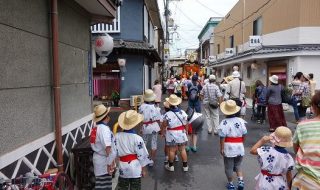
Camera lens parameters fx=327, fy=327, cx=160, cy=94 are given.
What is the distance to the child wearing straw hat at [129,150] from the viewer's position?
14.4 ft

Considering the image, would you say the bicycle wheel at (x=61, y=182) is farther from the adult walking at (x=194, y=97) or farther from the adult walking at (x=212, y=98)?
the adult walking at (x=212, y=98)

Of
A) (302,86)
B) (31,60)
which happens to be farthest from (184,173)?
(302,86)

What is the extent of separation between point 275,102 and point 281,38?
9.59 meters

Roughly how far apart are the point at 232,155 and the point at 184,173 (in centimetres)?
158

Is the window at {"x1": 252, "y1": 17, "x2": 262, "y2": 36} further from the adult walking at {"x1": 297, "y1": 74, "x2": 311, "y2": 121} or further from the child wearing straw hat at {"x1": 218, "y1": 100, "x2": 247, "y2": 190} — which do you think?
the child wearing straw hat at {"x1": 218, "y1": 100, "x2": 247, "y2": 190}

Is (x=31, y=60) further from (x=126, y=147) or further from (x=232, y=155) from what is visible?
(x=232, y=155)

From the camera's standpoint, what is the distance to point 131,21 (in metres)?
15.9

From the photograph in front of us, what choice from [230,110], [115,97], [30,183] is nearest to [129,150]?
[30,183]

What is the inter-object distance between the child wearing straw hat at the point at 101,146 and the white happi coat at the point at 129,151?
120 mm

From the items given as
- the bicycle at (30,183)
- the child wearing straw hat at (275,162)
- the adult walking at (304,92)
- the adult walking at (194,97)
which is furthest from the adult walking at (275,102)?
the bicycle at (30,183)

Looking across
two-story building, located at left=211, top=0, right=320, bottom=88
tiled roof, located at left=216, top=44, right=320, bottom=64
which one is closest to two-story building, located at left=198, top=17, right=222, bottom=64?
two-story building, located at left=211, top=0, right=320, bottom=88

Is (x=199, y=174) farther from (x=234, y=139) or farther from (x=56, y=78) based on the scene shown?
(x=56, y=78)

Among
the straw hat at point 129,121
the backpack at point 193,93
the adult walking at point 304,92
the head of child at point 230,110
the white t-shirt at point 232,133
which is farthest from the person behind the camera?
the adult walking at point 304,92

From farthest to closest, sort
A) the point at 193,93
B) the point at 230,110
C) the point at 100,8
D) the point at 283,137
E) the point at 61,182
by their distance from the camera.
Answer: the point at 193,93
the point at 100,8
the point at 230,110
the point at 61,182
the point at 283,137
